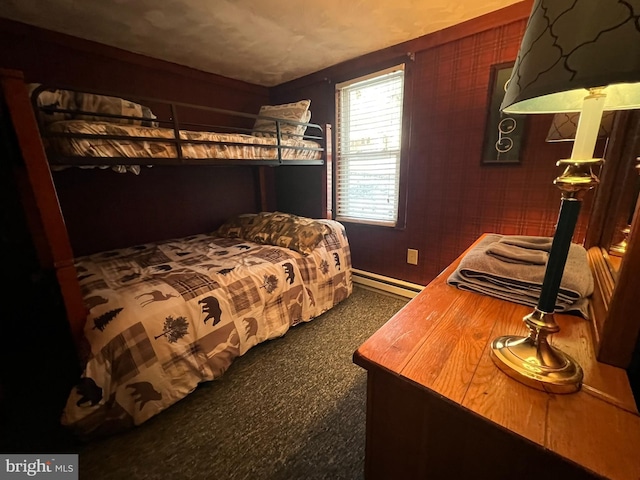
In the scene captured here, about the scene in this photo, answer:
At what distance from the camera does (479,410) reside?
47 centimetres

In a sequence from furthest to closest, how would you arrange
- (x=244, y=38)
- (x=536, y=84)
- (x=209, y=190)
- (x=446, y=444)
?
(x=209, y=190)
(x=244, y=38)
(x=446, y=444)
(x=536, y=84)

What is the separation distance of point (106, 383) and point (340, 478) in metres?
1.01

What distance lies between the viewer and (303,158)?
233 cm

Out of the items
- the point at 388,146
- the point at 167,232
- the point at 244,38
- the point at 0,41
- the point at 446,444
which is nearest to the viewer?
the point at 446,444

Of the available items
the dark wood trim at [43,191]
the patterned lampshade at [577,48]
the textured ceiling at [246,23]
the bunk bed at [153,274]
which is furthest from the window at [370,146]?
the dark wood trim at [43,191]

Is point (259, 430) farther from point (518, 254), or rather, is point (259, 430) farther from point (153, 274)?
point (518, 254)

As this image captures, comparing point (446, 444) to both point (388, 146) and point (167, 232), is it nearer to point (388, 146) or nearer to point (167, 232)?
point (388, 146)

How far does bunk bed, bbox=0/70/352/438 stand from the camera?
1.07 metres

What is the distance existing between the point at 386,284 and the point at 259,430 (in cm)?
159

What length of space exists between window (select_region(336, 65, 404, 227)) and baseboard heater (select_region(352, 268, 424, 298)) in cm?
51

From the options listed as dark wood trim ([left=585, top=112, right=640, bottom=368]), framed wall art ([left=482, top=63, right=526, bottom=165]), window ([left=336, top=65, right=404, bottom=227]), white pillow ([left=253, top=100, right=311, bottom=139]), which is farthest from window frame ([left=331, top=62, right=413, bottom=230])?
dark wood trim ([left=585, top=112, right=640, bottom=368])

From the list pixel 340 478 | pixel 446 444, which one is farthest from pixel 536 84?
pixel 340 478

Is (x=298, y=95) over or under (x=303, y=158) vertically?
over

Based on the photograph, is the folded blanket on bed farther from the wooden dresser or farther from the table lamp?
the table lamp
